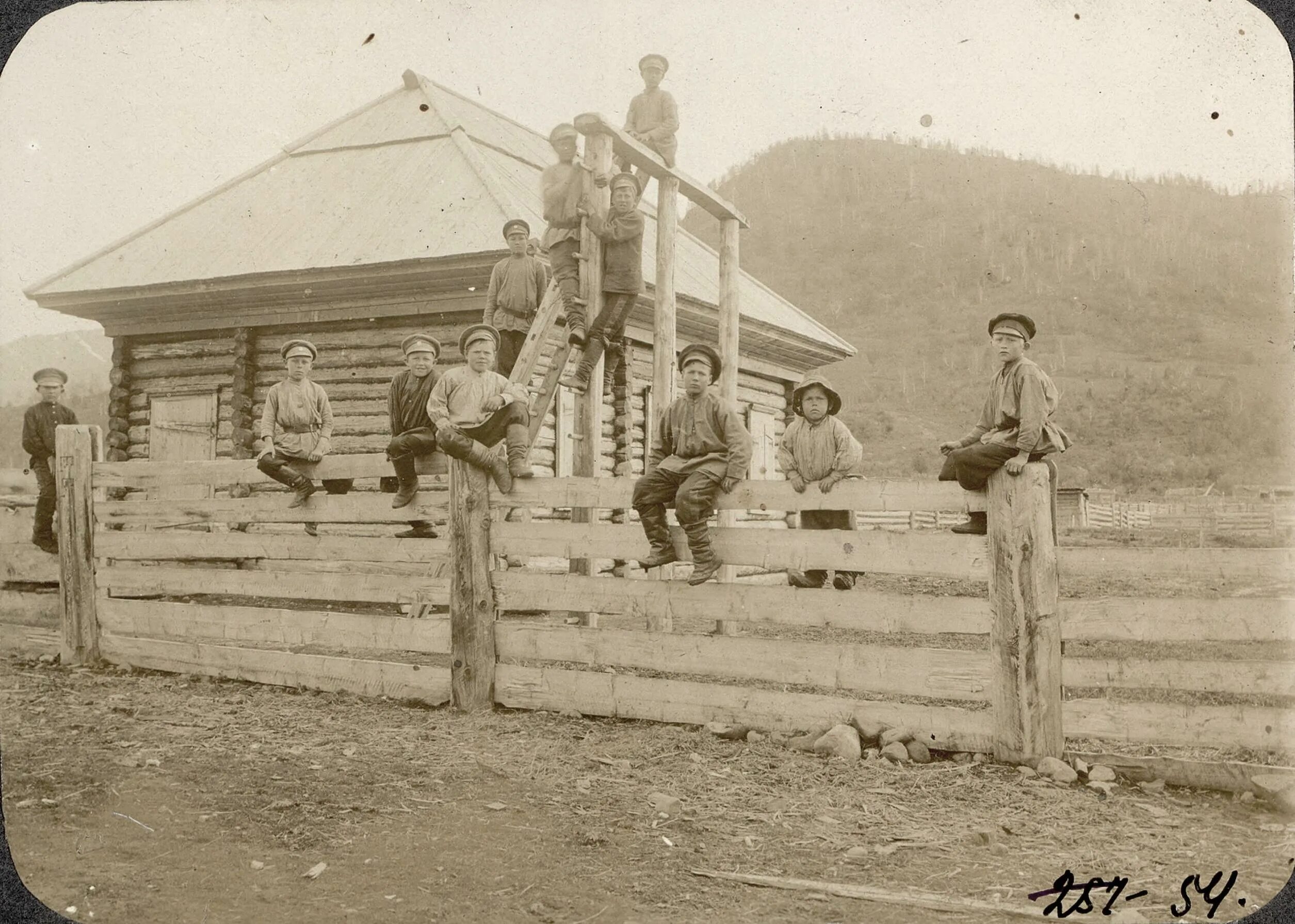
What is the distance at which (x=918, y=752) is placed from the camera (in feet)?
14.7

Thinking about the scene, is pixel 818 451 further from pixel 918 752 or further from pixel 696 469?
pixel 918 752

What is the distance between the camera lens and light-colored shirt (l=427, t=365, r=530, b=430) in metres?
5.70

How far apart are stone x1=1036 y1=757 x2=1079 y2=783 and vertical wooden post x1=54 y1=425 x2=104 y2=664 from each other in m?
6.61

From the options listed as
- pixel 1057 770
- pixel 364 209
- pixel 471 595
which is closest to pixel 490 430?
pixel 471 595

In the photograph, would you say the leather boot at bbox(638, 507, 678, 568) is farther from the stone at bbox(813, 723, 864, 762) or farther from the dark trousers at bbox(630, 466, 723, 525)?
the stone at bbox(813, 723, 864, 762)

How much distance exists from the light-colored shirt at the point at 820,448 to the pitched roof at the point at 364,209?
435 cm

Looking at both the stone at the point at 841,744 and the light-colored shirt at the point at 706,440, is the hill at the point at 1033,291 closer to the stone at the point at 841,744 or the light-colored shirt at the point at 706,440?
the light-colored shirt at the point at 706,440

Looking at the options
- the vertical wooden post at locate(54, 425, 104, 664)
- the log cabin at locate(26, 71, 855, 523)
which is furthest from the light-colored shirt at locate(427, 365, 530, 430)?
the log cabin at locate(26, 71, 855, 523)

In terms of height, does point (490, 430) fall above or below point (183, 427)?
below

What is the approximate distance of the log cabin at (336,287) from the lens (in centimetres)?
991

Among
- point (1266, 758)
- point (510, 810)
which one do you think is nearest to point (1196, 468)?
point (1266, 758)

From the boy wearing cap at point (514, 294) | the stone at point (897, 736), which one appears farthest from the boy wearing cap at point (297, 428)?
the stone at point (897, 736)

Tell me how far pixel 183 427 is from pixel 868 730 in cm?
986

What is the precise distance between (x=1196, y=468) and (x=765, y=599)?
44.8 m
